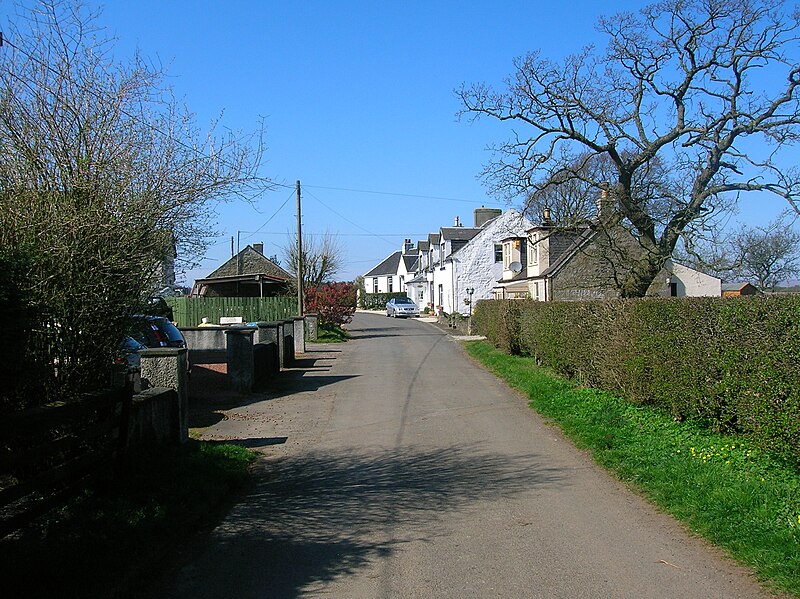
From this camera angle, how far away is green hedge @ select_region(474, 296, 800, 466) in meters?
7.16

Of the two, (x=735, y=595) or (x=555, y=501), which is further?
(x=555, y=501)

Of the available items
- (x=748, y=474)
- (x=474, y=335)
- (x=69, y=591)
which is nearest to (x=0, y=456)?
(x=69, y=591)

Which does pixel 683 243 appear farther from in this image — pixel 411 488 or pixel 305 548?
pixel 305 548

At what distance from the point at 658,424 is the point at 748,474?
2.71m

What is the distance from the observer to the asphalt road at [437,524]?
539 centimetres

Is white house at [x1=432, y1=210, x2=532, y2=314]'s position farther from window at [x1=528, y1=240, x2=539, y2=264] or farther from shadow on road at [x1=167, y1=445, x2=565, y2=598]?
shadow on road at [x1=167, y1=445, x2=565, y2=598]

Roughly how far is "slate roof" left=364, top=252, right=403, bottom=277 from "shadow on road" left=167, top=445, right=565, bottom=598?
308 ft

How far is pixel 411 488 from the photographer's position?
8.19 meters

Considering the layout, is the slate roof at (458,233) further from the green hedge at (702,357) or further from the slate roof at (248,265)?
the green hedge at (702,357)

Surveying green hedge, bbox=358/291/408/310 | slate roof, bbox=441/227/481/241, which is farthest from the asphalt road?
green hedge, bbox=358/291/408/310

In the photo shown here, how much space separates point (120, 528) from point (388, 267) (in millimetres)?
99973

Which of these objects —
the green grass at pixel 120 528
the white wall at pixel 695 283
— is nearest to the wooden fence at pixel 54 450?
the green grass at pixel 120 528

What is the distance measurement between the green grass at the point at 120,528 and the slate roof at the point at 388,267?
3755 inches

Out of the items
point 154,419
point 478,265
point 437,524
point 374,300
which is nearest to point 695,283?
point 478,265
